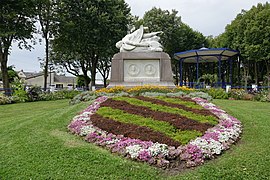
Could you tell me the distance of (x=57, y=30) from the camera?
79.7 feet

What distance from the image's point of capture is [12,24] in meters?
18.9

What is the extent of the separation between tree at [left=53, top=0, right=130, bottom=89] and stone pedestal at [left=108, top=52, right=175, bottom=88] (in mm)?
10853

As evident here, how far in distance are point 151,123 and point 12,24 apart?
17.2 m

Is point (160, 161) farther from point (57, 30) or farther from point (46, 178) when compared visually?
point (57, 30)

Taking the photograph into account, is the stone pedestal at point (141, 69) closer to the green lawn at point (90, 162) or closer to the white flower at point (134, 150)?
the green lawn at point (90, 162)

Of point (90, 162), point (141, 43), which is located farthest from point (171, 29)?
point (90, 162)

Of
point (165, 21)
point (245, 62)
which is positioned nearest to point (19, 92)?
point (165, 21)

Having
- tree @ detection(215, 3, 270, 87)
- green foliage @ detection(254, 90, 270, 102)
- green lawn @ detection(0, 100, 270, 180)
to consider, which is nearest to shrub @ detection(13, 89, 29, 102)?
green lawn @ detection(0, 100, 270, 180)

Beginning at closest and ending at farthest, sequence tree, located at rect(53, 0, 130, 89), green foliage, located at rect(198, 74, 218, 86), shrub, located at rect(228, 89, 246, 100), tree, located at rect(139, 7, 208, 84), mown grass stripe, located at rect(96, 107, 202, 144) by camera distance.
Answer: mown grass stripe, located at rect(96, 107, 202, 144) < shrub, located at rect(228, 89, 246, 100) < green foliage, located at rect(198, 74, 218, 86) < tree, located at rect(53, 0, 130, 89) < tree, located at rect(139, 7, 208, 84)

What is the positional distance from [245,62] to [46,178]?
28.3m

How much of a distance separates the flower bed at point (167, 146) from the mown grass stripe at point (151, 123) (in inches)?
9.0

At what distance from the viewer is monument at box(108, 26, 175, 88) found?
45.7 feet

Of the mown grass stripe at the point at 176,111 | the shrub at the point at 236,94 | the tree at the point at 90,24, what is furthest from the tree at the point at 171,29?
the mown grass stripe at the point at 176,111

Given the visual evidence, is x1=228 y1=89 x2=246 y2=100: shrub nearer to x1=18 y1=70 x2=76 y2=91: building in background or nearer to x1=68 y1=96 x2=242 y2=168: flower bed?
x1=68 y1=96 x2=242 y2=168: flower bed
